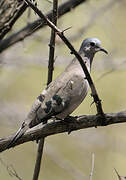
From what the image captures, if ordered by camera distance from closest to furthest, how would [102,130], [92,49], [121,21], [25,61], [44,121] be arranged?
[44,121], [92,49], [25,61], [102,130], [121,21]

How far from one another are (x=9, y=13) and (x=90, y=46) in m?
0.99

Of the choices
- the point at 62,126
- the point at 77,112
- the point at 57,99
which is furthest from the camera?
the point at 77,112

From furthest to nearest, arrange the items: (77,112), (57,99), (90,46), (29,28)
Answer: (77,112) < (29,28) < (90,46) < (57,99)

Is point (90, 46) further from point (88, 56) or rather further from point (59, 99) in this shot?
point (59, 99)

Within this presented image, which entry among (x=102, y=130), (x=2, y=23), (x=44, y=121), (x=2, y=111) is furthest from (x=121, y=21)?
(x=44, y=121)

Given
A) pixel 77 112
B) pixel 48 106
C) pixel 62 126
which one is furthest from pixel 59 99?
pixel 77 112

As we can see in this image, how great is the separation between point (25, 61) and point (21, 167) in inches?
100

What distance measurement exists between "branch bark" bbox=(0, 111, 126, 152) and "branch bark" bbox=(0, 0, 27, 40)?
1357 mm

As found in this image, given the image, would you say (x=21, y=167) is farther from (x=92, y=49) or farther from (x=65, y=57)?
(x=92, y=49)

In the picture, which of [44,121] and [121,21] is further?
[121,21]

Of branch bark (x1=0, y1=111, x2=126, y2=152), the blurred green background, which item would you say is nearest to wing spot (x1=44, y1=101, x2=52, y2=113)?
branch bark (x1=0, y1=111, x2=126, y2=152)

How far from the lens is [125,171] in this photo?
→ 9.12m

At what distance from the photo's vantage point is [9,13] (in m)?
5.48

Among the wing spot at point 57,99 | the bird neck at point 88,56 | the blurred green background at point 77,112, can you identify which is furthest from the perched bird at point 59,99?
the blurred green background at point 77,112
